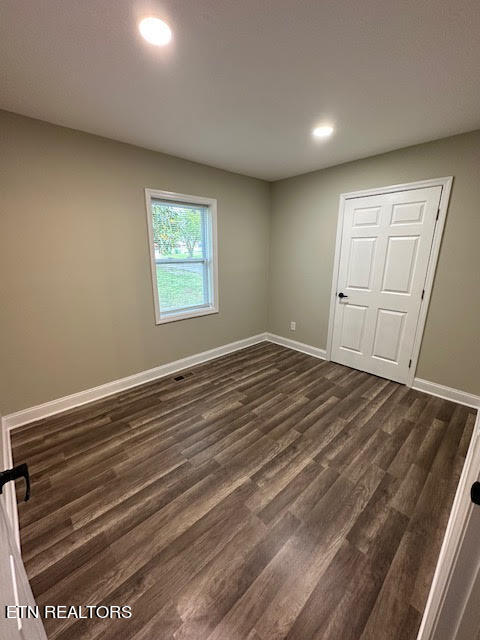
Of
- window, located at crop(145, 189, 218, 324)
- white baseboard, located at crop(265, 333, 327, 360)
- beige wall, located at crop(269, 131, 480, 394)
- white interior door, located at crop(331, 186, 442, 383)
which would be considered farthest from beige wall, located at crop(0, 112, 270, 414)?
white interior door, located at crop(331, 186, 442, 383)

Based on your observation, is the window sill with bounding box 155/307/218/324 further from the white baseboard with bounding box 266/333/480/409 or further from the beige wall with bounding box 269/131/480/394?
the white baseboard with bounding box 266/333/480/409

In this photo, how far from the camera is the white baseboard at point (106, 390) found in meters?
2.27

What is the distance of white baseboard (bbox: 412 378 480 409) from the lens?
8.25 feet

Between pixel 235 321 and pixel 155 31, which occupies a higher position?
pixel 155 31

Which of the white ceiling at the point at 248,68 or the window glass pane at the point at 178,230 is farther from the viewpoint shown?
the window glass pane at the point at 178,230

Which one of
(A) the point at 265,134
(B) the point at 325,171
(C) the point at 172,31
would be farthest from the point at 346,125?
(C) the point at 172,31

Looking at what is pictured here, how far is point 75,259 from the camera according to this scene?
2.36m

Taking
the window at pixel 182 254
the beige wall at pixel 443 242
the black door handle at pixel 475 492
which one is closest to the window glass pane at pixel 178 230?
the window at pixel 182 254

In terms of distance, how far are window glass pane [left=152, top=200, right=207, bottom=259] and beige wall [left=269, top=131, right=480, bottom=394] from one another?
1.36 meters

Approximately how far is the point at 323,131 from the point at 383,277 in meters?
1.65

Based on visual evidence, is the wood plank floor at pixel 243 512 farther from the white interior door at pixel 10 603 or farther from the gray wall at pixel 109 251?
the white interior door at pixel 10 603

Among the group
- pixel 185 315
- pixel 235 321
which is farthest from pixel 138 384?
pixel 235 321

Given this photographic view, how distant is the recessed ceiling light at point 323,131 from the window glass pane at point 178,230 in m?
1.54

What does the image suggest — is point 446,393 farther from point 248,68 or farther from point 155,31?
point 155,31
